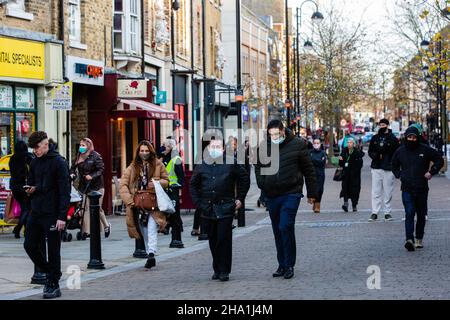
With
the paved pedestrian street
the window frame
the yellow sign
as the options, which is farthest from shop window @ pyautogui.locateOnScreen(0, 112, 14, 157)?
the window frame

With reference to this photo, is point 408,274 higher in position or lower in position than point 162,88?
lower

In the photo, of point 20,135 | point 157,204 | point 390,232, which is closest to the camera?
point 157,204

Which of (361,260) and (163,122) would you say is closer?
(361,260)

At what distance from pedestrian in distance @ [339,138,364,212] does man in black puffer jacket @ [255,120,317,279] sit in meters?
11.9

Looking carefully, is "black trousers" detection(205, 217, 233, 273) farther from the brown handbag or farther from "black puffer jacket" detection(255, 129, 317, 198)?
the brown handbag

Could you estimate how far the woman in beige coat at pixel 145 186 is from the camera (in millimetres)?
14094

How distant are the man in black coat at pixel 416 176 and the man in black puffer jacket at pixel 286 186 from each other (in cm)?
304

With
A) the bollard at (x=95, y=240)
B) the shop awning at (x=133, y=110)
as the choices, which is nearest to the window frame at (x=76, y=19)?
the shop awning at (x=133, y=110)

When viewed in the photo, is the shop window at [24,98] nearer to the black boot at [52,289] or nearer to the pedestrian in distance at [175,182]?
the pedestrian in distance at [175,182]

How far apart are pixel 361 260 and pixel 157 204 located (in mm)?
2856
